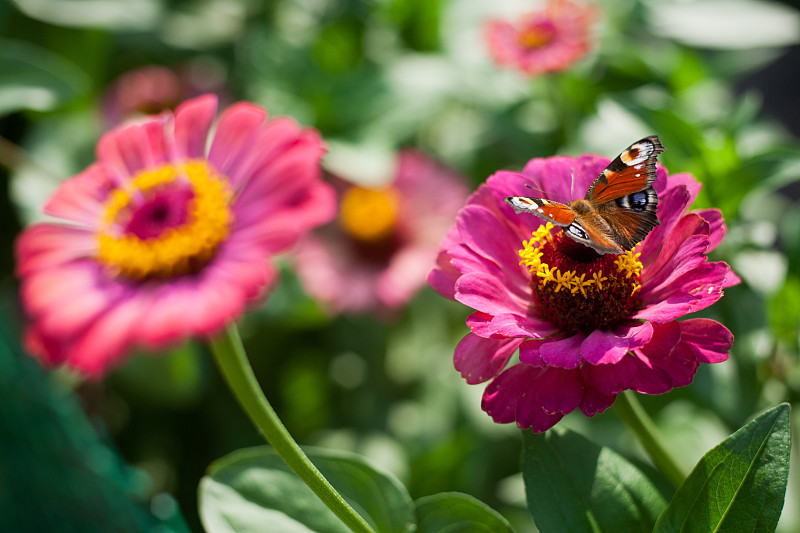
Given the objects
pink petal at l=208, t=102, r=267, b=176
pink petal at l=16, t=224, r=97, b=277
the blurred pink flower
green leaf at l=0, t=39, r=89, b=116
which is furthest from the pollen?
the blurred pink flower

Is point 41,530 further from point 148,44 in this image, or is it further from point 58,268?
point 148,44

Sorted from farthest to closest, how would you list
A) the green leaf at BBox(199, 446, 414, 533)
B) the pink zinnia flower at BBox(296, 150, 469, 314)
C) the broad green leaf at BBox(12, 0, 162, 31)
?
the broad green leaf at BBox(12, 0, 162, 31), the pink zinnia flower at BBox(296, 150, 469, 314), the green leaf at BBox(199, 446, 414, 533)

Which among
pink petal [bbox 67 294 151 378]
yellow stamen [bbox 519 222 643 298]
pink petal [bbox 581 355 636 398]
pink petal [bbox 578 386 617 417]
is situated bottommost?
pink petal [bbox 67 294 151 378]

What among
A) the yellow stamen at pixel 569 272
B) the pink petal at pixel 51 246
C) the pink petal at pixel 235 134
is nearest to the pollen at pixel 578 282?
the yellow stamen at pixel 569 272

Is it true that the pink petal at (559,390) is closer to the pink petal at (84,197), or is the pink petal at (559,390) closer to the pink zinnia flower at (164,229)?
the pink zinnia flower at (164,229)

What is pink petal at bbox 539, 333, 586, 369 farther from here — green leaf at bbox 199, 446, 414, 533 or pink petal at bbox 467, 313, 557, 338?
green leaf at bbox 199, 446, 414, 533

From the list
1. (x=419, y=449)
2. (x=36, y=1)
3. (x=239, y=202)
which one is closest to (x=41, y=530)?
(x=419, y=449)

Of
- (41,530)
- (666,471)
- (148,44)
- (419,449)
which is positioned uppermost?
(148,44)
